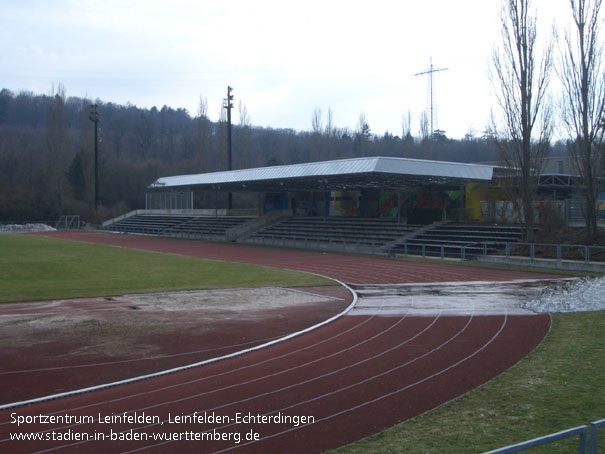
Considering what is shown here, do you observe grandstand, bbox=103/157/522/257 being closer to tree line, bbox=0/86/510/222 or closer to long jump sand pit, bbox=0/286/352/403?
long jump sand pit, bbox=0/286/352/403

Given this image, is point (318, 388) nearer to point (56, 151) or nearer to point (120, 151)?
point (56, 151)

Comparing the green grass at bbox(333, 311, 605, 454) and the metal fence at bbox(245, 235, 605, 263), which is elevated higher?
the metal fence at bbox(245, 235, 605, 263)

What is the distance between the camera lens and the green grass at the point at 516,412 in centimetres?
584

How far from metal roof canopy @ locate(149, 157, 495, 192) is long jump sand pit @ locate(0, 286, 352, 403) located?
1416cm

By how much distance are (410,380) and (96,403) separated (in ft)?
15.3

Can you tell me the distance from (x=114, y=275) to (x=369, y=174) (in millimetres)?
16254

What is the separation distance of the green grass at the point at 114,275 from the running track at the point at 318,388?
9.02 m

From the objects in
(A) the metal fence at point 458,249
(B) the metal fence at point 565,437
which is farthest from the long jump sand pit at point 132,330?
(A) the metal fence at point 458,249

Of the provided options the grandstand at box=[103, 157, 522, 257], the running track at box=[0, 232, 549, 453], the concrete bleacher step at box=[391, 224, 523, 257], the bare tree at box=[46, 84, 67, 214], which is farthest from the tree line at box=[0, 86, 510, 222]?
the running track at box=[0, 232, 549, 453]

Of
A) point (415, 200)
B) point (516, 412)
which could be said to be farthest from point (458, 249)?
point (516, 412)

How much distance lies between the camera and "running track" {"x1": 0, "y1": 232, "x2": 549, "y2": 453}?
20.8 feet

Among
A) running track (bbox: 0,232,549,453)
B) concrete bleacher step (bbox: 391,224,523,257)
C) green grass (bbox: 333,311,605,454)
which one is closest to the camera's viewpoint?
green grass (bbox: 333,311,605,454)

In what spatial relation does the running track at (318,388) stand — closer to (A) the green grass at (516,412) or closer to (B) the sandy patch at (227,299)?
(A) the green grass at (516,412)

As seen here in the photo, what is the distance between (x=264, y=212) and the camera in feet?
175
